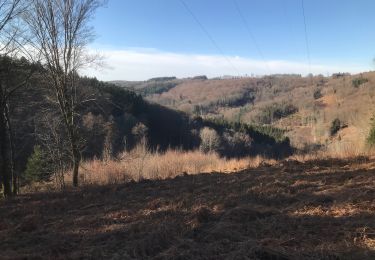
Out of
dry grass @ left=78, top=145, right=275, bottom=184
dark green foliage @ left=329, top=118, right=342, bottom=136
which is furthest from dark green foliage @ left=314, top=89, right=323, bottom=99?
dry grass @ left=78, top=145, right=275, bottom=184

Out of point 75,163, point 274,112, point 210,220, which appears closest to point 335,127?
point 75,163

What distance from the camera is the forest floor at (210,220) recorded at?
172 inches

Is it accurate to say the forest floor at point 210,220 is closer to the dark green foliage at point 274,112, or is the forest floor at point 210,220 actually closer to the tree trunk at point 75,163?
the tree trunk at point 75,163

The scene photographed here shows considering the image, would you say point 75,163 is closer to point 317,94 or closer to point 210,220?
point 210,220

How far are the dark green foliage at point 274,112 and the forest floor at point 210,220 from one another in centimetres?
14834

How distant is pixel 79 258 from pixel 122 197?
3.92 metres

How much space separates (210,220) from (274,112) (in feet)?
518

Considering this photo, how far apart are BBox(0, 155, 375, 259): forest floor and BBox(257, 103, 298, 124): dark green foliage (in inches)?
5840

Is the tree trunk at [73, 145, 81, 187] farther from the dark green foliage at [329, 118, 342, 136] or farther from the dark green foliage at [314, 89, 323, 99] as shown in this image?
the dark green foliage at [314, 89, 323, 99]

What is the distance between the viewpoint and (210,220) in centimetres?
567

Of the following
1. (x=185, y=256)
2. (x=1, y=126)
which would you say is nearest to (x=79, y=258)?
(x=185, y=256)

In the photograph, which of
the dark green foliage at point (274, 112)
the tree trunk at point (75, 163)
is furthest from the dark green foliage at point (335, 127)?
the tree trunk at point (75, 163)

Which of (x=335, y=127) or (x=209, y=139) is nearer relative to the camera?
(x=209, y=139)

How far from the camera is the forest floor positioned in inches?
172
